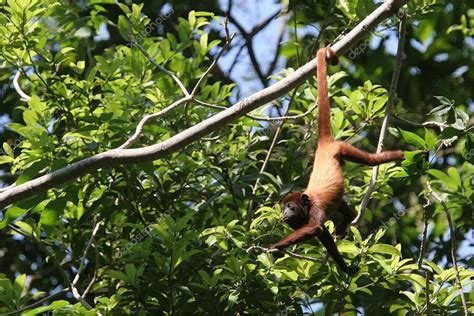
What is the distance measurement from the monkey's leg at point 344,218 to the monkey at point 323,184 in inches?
4.4

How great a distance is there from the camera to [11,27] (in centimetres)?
635

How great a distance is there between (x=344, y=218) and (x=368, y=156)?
795 millimetres

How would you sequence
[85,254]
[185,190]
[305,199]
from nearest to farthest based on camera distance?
[305,199] < [85,254] < [185,190]

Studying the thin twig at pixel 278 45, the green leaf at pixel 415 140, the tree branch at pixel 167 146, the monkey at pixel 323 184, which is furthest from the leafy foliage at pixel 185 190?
the thin twig at pixel 278 45

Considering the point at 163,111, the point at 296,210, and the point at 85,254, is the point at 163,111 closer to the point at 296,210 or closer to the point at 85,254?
the point at 296,210

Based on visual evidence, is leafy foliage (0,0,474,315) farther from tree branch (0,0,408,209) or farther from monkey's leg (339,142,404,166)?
tree branch (0,0,408,209)

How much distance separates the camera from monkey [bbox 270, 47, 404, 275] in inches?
226

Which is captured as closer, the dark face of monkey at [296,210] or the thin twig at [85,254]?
the dark face of monkey at [296,210]

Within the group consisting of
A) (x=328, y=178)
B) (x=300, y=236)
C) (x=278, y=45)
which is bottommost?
(x=300, y=236)

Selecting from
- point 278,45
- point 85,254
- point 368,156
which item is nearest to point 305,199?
point 368,156

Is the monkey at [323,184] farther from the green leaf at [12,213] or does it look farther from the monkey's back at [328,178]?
the green leaf at [12,213]

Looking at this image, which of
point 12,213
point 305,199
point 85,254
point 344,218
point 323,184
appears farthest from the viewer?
point 344,218

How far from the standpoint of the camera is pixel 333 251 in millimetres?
5594

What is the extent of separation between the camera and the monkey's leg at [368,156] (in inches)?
233
